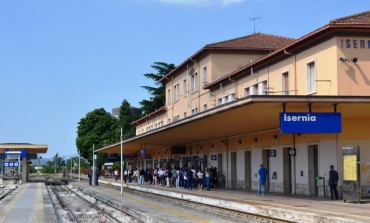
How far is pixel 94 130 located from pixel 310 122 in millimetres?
86448

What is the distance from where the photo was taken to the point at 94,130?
104125 millimetres

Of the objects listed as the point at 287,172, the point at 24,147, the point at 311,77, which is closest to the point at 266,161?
the point at 287,172

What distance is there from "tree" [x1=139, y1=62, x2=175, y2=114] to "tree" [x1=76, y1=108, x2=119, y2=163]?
1900cm

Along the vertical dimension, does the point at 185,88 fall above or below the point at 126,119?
below

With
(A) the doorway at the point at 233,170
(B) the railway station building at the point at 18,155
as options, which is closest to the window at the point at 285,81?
(A) the doorway at the point at 233,170

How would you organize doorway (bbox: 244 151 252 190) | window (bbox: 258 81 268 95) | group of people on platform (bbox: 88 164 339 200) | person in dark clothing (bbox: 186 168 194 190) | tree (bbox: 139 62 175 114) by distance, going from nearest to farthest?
group of people on platform (bbox: 88 164 339 200) → window (bbox: 258 81 268 95) → doorway (bbox: 244 151 252 190) → person in dark clothing (bbox: 186 168 194 190) → tree (bbox: 139 62 175 114)

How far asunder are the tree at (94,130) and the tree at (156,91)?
18996 millimetres

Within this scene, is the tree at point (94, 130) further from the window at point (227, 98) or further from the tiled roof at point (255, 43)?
the window at point (227, 98)

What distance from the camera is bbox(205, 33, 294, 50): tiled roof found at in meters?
42.6

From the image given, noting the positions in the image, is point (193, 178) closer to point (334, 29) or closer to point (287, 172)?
point (287, 172)

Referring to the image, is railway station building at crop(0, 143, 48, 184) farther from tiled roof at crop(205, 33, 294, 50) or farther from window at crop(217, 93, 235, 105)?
window at crop(217, 93, 235, 105)

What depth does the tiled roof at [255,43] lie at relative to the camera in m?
42.6

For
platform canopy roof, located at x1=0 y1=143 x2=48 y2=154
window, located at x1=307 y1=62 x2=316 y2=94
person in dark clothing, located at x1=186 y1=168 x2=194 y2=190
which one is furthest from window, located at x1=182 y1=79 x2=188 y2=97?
platform canopy roof, located at x1=0 y1=143 x2=48 y2=154

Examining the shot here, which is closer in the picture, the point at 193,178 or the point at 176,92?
the point at 193,178
